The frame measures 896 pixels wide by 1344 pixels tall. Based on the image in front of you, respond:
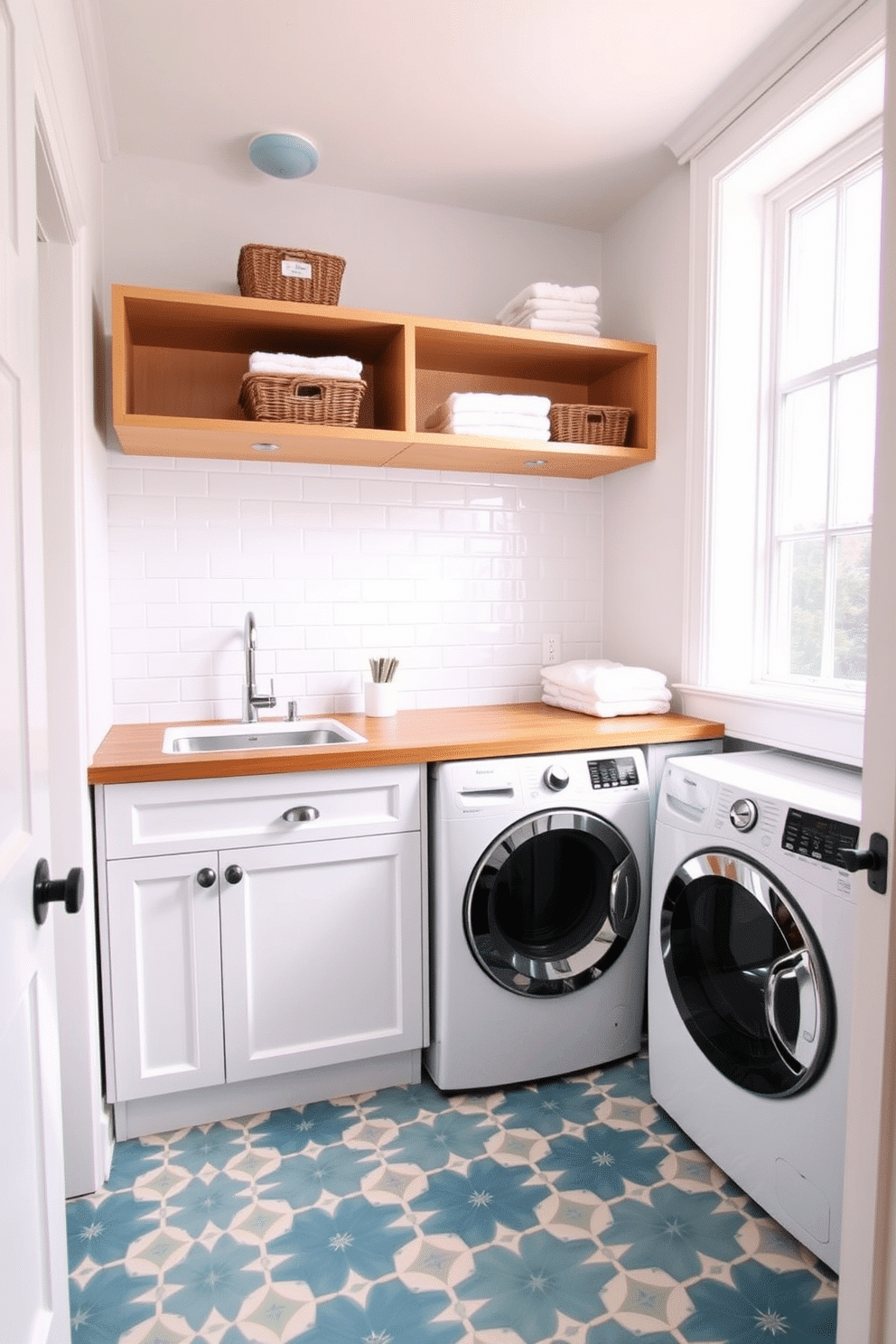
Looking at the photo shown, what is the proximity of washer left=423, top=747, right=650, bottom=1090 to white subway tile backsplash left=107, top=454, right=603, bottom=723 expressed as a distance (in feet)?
2.48

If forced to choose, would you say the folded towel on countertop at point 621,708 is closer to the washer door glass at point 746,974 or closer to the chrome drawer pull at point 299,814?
the washer door glass at point 746,974

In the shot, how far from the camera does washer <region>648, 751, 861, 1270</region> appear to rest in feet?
5.15

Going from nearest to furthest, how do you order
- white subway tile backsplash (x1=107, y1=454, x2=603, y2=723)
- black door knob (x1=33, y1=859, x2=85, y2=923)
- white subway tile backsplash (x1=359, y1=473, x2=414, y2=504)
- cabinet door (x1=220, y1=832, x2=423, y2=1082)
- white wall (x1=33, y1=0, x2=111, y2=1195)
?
black door knob (x1=33, y1=859, x2=85, y2=923) < white wall (x1=33, y1=0, x2=111, y2=1195) < cabinet door (x1=220, y1=832, x2=423, y2=1082) < white subway tile backsplash (x1=107, y1=454, x2=603, y2=723) < white subway tile backsplash (x1=359, y1=473, x2=414, y2=504)

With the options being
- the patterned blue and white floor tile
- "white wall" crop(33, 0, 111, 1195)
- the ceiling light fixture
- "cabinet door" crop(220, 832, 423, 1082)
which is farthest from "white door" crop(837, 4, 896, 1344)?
the ceiling light fixture

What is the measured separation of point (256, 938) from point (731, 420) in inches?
76.9

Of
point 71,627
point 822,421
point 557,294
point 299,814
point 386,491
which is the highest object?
point 557,294

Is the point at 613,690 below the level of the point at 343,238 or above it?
below

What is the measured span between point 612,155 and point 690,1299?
290 cm

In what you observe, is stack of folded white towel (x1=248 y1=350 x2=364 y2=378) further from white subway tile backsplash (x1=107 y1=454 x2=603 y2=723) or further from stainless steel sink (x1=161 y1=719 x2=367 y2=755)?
stainless steel sink (x1=161 y1=719 x2=367 y2=755)

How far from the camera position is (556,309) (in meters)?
2.62

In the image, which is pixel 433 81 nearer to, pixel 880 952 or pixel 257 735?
pixel 257 735

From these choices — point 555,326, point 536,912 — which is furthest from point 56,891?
point 555,326

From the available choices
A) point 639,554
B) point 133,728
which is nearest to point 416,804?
point 133,728

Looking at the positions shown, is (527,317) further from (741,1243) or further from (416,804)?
(741,1243)
